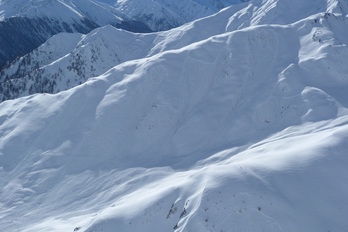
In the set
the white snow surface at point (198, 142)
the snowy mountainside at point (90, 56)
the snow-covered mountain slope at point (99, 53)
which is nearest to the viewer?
the white snow surface at point (198, 142)

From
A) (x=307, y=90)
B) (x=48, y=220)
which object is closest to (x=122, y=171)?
(x=48, y=220)

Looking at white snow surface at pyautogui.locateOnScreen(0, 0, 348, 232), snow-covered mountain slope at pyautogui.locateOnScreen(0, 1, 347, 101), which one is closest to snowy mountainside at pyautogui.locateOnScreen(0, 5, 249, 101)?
snow-covered mountain slope at pyautogui.locateOnScreen(0, 1, 347, 101)

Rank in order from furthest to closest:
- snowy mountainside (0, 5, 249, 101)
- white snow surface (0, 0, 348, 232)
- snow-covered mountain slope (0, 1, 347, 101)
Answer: snow-covered mountain slope (0, 1, 347, 101) < snowy mountainside (0, 5, 249, 101) < white snow surface (0, 0, 348, 232)

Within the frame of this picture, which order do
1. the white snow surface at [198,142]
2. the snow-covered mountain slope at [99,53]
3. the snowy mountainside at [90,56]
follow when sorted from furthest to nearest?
the snow-covered mountain slope at [99,53] → the snowy mountainside at [90,56] → the white snow surface at [198,142]

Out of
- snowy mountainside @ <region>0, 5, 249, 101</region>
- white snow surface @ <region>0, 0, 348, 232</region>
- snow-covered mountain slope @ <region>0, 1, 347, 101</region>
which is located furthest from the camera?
snow-covered mountain slope @ <region>0, 1, 347, 101</region>

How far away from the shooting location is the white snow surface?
Answer: 30.2 meters

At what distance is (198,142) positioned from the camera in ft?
171

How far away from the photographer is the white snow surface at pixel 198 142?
99.2 ft

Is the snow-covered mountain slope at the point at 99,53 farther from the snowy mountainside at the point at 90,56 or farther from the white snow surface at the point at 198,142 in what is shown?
the white snow surface at the point at 198,142

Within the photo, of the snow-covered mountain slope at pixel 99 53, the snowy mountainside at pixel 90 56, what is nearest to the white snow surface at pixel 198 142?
the snowy mountainside at pixel 90 56

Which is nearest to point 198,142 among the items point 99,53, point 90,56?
point 90,56

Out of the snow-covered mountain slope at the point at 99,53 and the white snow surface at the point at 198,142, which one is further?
the snow-covered mountain slope at the point at 99,53

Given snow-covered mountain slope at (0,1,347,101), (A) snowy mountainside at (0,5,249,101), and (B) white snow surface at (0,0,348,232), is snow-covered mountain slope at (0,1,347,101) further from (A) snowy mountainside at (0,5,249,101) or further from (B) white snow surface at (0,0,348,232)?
(B) white snow surface at (0,0,348,232)

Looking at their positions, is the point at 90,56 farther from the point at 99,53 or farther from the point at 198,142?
the point at 198,142
